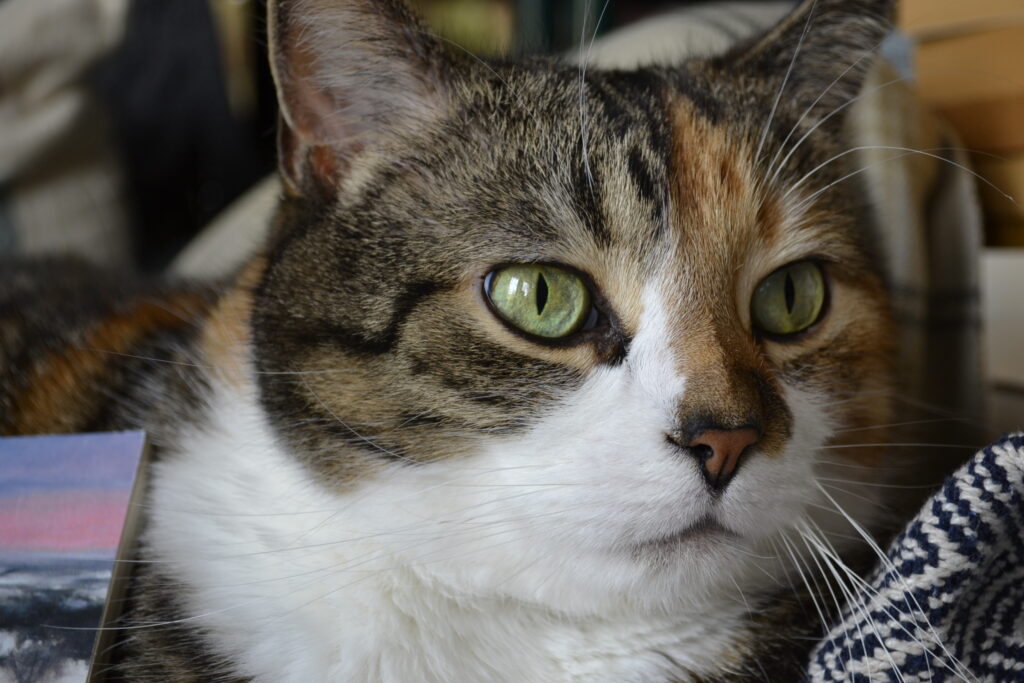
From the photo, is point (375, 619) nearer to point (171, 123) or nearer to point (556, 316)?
point (556, 316)

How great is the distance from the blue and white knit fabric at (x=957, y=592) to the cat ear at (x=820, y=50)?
49cm

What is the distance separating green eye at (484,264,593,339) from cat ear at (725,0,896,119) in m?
0.37

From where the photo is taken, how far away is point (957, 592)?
2.10ft

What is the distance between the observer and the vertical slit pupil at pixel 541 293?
777 mm

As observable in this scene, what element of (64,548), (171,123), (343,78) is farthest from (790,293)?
(171,123)

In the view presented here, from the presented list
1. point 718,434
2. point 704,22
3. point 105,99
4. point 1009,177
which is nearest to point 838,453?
point 718,434

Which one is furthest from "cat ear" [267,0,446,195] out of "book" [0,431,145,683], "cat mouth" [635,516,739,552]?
"cat mouth" [635,516,739,552]

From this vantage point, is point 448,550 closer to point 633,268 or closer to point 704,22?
point 633,268

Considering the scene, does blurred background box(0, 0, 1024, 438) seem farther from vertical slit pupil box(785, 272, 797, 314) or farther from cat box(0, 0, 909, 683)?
vertical slit pupil box(785, 272, 797, 314)

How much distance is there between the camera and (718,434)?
0.67m

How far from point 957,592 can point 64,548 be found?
74 centimetres

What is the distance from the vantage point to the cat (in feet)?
2.38

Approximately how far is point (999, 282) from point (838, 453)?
0.85 meters

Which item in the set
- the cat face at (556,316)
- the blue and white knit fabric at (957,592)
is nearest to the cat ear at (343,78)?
the cat face at (556,316)
